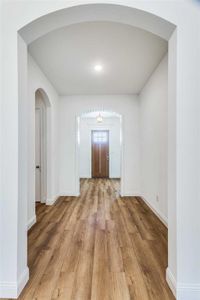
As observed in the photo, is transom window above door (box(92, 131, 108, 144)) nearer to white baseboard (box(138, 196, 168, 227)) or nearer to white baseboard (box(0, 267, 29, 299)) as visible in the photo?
white baseboard (box(138, 196, 168, 227))

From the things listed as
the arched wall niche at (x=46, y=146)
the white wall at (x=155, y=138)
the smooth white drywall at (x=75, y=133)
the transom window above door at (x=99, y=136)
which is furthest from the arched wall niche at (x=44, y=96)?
the transom window above door at (x=99, y=136)

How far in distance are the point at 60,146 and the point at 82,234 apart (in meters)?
2.73

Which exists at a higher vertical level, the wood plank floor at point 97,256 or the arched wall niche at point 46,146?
the arched wall niche at point 46,146

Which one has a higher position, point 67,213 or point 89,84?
point 89,84

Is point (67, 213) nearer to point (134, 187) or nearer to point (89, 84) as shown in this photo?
point (134, 187)

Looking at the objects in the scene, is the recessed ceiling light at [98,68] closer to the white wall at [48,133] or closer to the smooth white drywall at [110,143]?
the white wall at [48,133]

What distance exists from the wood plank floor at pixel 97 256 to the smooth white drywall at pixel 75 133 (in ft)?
3.93

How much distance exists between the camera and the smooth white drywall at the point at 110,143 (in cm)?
822

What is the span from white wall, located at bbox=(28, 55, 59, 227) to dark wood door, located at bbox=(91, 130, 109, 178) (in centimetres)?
377

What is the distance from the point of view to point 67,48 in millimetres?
2641

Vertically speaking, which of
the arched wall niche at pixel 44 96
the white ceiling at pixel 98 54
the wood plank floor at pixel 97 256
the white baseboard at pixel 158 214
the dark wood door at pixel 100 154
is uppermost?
the white ceiling at pixel 98 54

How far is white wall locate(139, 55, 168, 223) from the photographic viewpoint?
9.93ft

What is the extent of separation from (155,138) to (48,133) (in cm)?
234

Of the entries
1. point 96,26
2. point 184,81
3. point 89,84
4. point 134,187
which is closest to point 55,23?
point 96,26
